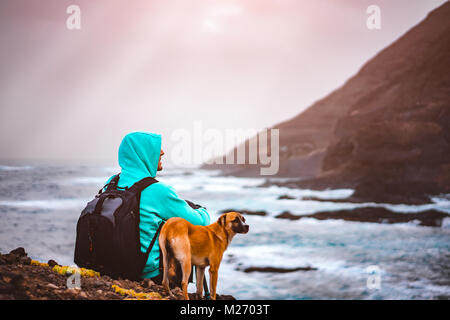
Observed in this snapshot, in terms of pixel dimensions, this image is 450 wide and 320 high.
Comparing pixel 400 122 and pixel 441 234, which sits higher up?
pixel 400 122

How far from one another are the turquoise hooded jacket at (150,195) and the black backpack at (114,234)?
0.06 meters

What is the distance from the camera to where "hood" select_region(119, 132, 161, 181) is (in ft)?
8.68

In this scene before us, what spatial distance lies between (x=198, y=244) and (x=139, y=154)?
963 millimetres

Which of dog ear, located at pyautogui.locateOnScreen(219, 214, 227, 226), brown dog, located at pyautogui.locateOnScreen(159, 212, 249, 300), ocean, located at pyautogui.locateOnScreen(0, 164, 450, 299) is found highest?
dog ear, located at pyautogui.locateOnScreen(219, 214, 227, 226)

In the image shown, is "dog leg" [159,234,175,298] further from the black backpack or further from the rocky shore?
the black backpack

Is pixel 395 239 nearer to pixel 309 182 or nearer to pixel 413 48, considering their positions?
pixel 309 182

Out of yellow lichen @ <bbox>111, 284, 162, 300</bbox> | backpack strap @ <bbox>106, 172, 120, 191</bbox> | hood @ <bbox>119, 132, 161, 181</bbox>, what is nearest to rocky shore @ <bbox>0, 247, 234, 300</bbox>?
yellow lichen @ <bbox>111, 284, 162, 300</bbox>

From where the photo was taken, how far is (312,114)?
305 ft

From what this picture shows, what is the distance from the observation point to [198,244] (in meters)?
2.17

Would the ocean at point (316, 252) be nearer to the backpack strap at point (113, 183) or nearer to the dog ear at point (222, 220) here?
the backpack strap at point (113, 183)
